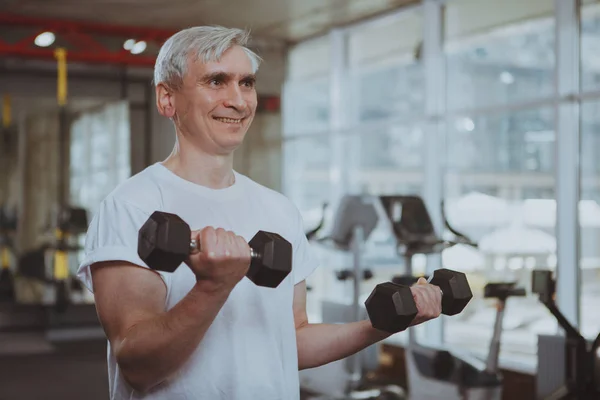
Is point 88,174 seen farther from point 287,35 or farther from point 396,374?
point 396,374

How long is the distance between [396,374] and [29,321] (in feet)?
13.7

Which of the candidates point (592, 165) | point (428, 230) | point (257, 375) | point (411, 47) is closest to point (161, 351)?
point (257, 375)

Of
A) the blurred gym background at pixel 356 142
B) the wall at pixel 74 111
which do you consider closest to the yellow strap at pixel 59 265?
the blurred gym background at pixel 356 142

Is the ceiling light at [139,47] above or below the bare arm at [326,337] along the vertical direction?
above

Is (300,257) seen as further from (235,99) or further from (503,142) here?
(503,142)

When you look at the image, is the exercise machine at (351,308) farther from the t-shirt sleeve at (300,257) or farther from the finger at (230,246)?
the finger at (230,246)

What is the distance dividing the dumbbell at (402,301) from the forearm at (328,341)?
0.14 meters

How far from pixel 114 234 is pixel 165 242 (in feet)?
0.92

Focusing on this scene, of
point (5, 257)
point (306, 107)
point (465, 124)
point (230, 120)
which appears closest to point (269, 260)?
point (230, 120)

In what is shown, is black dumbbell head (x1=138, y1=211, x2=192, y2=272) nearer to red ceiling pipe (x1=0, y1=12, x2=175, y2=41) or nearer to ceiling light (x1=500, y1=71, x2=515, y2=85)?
ceiling light (x1=500, y1=71, x2=515, y2=85)

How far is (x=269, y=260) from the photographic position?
114cm

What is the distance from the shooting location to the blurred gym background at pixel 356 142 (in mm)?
5980

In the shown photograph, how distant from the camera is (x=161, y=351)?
123 cm

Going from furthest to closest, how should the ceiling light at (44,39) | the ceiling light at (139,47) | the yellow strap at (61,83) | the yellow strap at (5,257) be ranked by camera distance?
the yellow strap at (5,257)
the yellow strap at (61,83)
the ceiling light at (139,47)
the ceiling light at (44,39)
